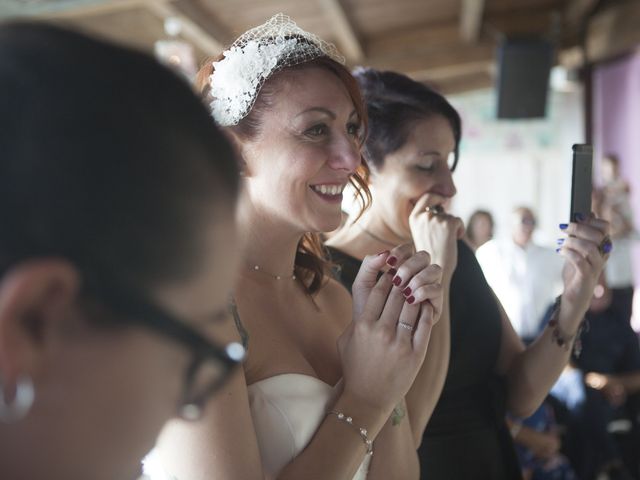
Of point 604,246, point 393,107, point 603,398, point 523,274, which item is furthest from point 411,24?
point 604,246

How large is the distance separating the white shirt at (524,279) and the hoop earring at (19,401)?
14.3 ft

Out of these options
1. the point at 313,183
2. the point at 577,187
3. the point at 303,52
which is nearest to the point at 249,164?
the point at 313,183

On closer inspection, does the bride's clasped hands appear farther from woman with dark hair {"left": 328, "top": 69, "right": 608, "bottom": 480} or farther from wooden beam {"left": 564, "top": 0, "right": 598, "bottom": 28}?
wooden beam {"left": 564, "top": 0, "right": 598, "bottom": 28}

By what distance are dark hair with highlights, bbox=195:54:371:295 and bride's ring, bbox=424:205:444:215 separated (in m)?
0.15

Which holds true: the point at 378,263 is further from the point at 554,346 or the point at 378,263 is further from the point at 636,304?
the point at 636,304

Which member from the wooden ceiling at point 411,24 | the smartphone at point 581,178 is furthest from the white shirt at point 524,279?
the smartphone at point 581,178

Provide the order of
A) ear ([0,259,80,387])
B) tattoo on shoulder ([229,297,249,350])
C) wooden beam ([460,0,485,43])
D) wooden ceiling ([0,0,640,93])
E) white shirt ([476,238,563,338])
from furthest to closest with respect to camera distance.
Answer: wooden beam ([460,0,485,43]), white shirt ([476,238,563,338]), wooden ceiling ([0,0,640,93]), tattoo on shoulder ([229,297,249,350]), ear ([0,259,80,387])

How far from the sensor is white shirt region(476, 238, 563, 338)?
471cm

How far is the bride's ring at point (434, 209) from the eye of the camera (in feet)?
5.28

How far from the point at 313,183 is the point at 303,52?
0.24 meters

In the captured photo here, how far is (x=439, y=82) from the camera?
25.0 ft

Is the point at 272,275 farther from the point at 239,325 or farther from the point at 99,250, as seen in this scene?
the point at 99,250

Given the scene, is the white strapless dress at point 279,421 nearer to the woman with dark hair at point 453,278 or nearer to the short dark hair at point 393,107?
the woman with dark hair at point 453,278

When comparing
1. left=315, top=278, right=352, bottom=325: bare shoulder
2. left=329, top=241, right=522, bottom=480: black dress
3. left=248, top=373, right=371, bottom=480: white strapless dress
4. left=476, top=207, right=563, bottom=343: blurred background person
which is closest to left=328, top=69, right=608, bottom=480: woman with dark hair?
left=329, top=241, right=522, bottom=480: black dress
